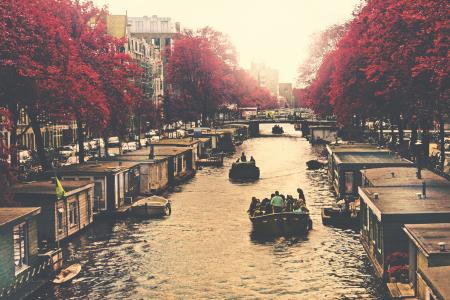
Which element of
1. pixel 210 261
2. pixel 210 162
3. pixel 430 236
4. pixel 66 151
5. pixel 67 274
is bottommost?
pixel 210 261

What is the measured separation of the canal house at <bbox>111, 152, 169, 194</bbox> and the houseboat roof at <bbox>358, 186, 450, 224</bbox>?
28836 mm

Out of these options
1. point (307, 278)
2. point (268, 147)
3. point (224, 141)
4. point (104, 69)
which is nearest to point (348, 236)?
point (307, 278)

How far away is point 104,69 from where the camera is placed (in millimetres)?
71438

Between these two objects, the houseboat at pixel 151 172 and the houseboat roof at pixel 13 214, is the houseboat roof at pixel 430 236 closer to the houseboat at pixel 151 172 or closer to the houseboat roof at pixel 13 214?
the houseboat roof at pixel 13 214

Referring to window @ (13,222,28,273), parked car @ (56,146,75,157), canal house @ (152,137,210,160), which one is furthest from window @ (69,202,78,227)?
parked car @ (56,146,75,157)

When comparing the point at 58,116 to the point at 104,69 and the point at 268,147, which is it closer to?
the point at 104,69

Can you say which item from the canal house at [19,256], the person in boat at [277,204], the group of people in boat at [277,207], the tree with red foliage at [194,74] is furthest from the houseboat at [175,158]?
the tree with red foliage at [194,74]

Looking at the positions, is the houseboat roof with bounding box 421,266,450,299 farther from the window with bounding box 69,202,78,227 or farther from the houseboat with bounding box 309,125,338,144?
the houseboat with bounding box 309,125,338,144

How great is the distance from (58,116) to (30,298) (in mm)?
26377

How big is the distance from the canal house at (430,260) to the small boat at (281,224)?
57.8 ft

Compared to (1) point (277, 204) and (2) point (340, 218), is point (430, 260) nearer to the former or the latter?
(1) point (277, 204)

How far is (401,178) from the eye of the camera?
146ft

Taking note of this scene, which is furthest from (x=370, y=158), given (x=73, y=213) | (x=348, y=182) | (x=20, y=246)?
(x=20, y=246)

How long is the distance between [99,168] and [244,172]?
27.8 metres
